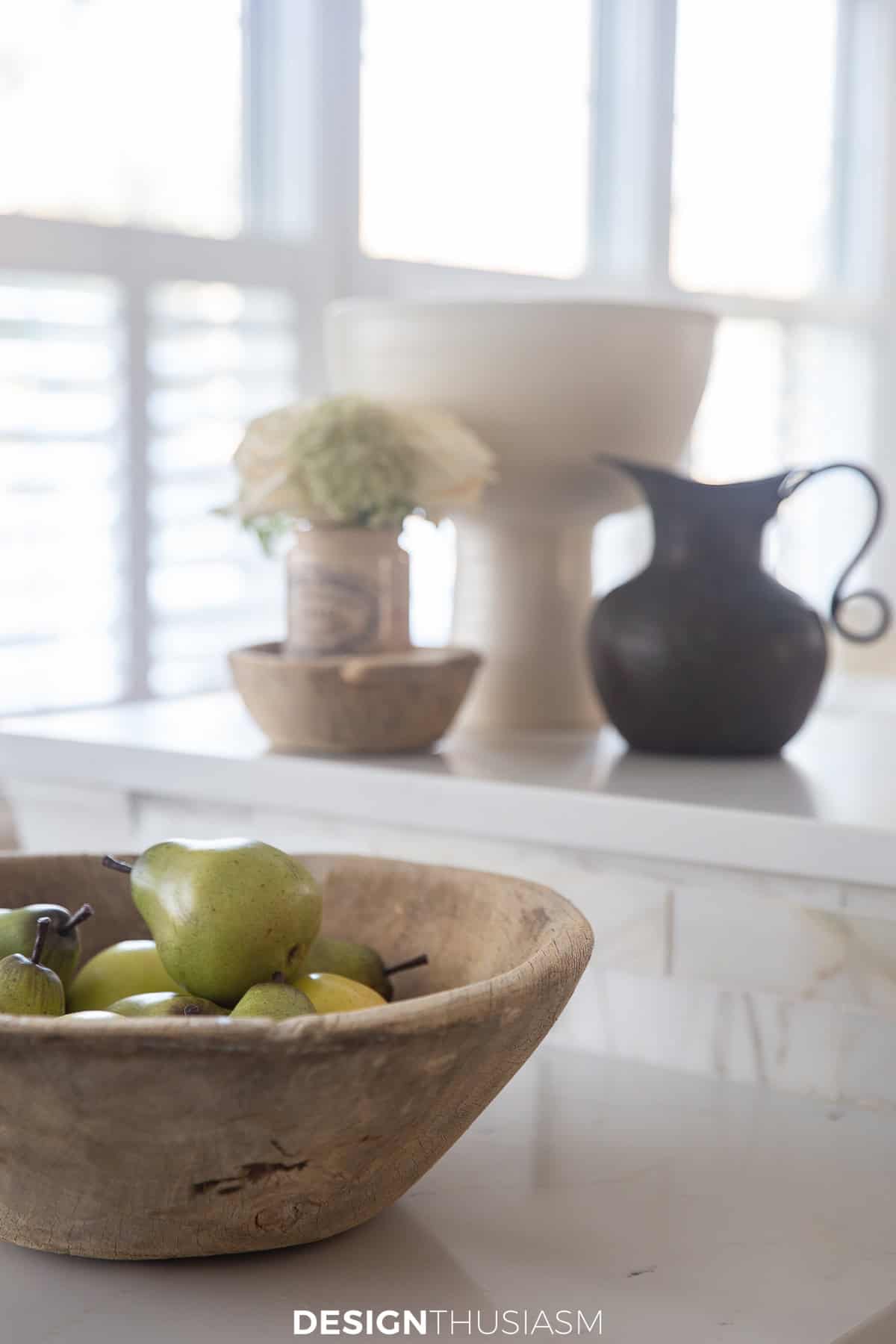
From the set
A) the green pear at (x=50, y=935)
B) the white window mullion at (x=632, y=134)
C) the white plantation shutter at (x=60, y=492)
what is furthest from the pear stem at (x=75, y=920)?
the white window mullion at (x=632, y=134)

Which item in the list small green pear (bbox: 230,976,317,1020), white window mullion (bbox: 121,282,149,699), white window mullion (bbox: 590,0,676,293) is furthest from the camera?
white window mullion (bbox: 590,0,676,293)

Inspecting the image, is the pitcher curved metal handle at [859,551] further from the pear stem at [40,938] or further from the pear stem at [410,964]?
the pear stem at [40,938]

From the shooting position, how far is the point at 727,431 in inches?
122

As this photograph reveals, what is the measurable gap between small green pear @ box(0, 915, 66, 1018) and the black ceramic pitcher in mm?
580

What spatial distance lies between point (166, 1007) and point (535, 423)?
727 millimetres

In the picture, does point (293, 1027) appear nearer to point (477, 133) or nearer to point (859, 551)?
point (859, 551)

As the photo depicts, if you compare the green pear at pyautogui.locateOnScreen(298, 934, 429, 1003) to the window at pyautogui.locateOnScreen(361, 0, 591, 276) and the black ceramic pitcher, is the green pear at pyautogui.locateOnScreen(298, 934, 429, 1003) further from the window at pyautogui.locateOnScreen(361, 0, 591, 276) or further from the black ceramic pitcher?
the window at pyautogui.locateOnScreen(361, 0, 591, 276)

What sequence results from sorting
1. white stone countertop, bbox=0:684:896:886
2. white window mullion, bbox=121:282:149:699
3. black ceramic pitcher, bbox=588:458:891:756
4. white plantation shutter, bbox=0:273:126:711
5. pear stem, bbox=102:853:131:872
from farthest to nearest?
white window mullion, bbox=121:282:149:699 < white plantation shutter, bbox=0:273:126:711 < black ceramic pitcher, bbox=588:458:891:756 < white stone countertop, bbox=0:684:896:886 < pear stem, bbox=102:853:131:872

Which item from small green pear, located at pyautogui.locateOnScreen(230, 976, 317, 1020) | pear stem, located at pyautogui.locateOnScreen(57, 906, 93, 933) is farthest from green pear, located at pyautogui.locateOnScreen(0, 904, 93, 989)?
small green pear, located at pyautogui.locateOnScreen(230, 976, 317, 1020)

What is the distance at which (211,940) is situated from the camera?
668 mm

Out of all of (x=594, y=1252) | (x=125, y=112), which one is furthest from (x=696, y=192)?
(x=594, y=1252)

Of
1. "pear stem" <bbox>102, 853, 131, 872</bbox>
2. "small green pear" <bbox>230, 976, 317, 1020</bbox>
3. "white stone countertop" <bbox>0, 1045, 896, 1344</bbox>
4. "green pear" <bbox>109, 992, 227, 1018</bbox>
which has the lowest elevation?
"white stone countertop" <bbox>0, 1045, 896, 1344</bbox>

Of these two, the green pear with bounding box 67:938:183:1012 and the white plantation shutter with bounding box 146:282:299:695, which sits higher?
the white plantation shutter with bounding box 146:282:299:695

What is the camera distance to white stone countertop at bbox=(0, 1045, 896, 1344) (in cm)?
61
